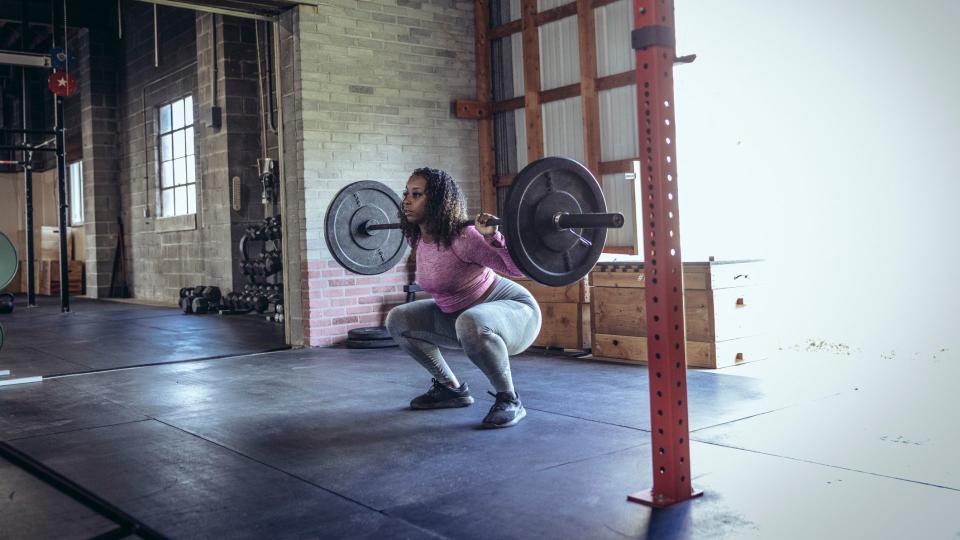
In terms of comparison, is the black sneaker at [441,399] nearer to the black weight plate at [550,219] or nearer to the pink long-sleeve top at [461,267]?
the pink long-sleeve top at [461,267]

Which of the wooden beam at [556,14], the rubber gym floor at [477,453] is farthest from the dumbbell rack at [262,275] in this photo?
the wooden beam at [556,14]

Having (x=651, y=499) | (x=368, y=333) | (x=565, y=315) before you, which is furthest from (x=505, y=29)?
(x=651, y=499)

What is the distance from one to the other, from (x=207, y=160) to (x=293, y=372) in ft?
18.5

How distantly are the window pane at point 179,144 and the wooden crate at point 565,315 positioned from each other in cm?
676

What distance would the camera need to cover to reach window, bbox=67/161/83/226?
14422 mm

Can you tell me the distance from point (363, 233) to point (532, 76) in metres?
2.89

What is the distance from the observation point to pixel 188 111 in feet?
35.5

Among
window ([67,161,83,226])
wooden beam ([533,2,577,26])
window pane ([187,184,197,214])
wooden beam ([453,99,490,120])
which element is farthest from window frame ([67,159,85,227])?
wooden beam ([533,2,577,26])

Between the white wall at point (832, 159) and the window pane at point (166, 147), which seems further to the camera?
the window pane at point (166, 147)

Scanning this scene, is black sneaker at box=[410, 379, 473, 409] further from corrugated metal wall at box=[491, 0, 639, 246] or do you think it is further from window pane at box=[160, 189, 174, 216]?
window pane at box=[160, 189, 174, 216]

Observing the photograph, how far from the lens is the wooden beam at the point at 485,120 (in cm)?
722

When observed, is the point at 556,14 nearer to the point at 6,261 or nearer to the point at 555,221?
the point at 555,221

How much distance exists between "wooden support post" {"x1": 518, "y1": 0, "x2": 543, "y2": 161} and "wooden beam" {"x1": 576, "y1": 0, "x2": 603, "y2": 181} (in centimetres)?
55

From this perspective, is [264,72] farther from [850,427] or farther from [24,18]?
[850,427]
